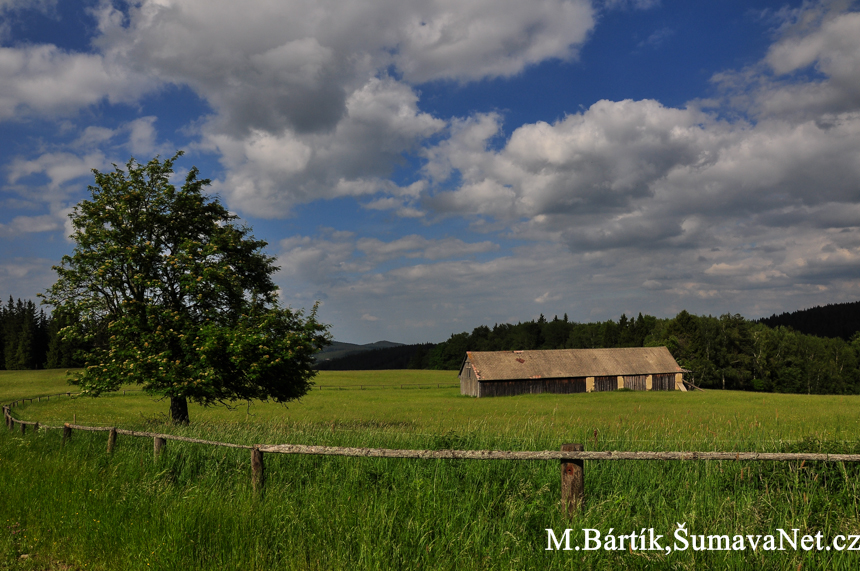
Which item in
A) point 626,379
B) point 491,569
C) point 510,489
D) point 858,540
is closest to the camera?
point 491,569

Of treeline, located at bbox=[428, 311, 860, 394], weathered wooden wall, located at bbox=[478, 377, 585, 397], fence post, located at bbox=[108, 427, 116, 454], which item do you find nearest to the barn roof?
weathered wooden wall, located at bbox=[478, 377, 585, 397]

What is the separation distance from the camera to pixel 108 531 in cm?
610

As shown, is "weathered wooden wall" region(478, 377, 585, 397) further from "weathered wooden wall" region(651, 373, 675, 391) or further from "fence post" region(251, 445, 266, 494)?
"fence post" region(251, 445, 266, 494)

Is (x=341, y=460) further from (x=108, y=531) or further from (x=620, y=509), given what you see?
(x=620, y=509)

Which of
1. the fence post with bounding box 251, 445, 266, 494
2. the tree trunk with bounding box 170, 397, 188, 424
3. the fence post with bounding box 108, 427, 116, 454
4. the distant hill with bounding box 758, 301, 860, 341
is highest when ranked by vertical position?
the distant hill with bounding box 758, 301, 860, 341

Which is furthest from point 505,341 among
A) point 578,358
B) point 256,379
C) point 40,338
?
point 256,379

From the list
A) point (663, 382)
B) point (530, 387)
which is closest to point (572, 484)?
point (530, 387)

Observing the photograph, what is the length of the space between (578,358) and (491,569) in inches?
2778

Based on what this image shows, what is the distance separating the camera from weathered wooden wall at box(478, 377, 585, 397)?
63975mm

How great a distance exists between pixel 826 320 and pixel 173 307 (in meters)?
231

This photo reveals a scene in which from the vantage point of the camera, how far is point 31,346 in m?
102

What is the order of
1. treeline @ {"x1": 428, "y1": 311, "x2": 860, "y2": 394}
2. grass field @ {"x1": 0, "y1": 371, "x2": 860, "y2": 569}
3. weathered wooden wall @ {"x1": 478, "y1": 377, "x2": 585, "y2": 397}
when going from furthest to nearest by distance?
treeline @ {"x1": 428, "y1": 311, "x2": 860, "y2": 394}, weathered wooden wall @ {"x1": 478, "y1": 377, "x2": 585, "y2": 397}, grass field @ {"x1": 0, "y1": 371, "x2": 860, "y2": 569}

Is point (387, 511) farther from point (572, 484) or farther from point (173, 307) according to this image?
point (173, 307)

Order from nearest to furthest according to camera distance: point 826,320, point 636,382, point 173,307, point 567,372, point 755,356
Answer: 1. point 173,307
2. point 567,372
3. point 636,382
4. point 755,356
5. point 826,320
